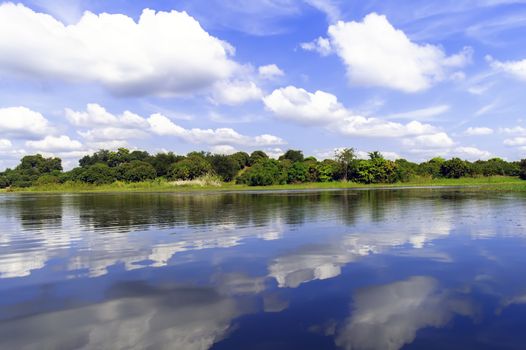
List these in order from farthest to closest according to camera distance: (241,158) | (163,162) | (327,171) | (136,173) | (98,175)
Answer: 1. (241,158)
2. (163,162)
3. (98,175)
4. (136,173)
5. (327,171)

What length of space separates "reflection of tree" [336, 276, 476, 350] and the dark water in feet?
0.12

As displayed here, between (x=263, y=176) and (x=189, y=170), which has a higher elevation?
(x=189, y=170)

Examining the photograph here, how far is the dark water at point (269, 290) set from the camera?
706 cm

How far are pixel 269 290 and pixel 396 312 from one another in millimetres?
3042

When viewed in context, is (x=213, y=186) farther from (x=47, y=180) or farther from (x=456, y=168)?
(x=456, y=168)

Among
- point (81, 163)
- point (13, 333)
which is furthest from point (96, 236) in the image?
point (81, 163)

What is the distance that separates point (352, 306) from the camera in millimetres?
8461

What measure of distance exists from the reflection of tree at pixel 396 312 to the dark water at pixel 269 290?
1.4 inches

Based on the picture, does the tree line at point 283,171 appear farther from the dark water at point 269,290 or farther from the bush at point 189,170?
the dark water at point 269,290

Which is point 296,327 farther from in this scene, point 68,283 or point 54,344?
point 68,283

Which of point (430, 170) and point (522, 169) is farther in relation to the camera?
point (430, 170)

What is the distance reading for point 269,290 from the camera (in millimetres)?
9766

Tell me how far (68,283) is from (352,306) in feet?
24.9

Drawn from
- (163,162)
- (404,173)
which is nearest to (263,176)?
(404,173)
